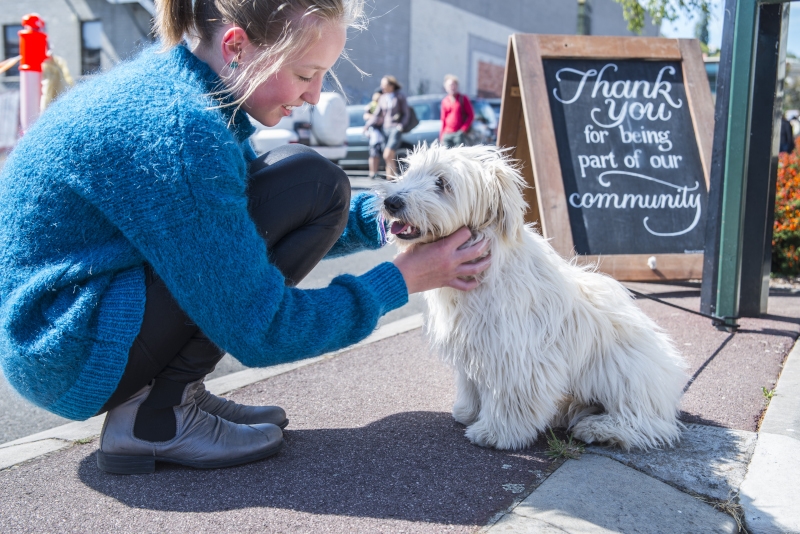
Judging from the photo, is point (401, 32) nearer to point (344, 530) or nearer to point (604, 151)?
point (604, 151)

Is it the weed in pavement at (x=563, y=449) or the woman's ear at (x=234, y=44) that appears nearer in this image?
the woman's ear at (x=234, y=44)

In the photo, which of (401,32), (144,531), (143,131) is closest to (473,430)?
(144,531)

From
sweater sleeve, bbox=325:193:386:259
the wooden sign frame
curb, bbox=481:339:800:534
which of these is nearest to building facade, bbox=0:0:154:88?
the wooden sign frame

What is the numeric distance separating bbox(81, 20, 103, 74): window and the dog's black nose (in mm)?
20811

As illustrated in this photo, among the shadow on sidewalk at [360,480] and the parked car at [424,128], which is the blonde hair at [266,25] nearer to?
the shadow on sidewalk at [360,480]

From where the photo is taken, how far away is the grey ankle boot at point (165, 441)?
2.25 meters

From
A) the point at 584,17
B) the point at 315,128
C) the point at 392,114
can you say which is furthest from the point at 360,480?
the point at 584,17

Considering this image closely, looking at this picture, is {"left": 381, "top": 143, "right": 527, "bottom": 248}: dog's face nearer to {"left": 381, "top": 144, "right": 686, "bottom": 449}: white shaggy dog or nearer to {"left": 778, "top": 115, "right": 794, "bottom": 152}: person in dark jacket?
{"left": 381, "top": 144, "right": 686, "bottom": 449}: white shaggy dog

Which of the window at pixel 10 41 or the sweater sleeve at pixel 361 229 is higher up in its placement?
the window at pixel 10 41

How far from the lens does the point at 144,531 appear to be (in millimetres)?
1929

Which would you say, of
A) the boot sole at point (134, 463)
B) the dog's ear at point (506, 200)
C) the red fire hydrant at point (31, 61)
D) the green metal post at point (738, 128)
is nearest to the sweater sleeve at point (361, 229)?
the dog's ear at point (506, 200)

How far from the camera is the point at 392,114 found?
12.8 m

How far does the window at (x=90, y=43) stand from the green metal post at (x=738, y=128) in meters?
20.3

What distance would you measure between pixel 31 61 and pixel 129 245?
4601 millimetres
